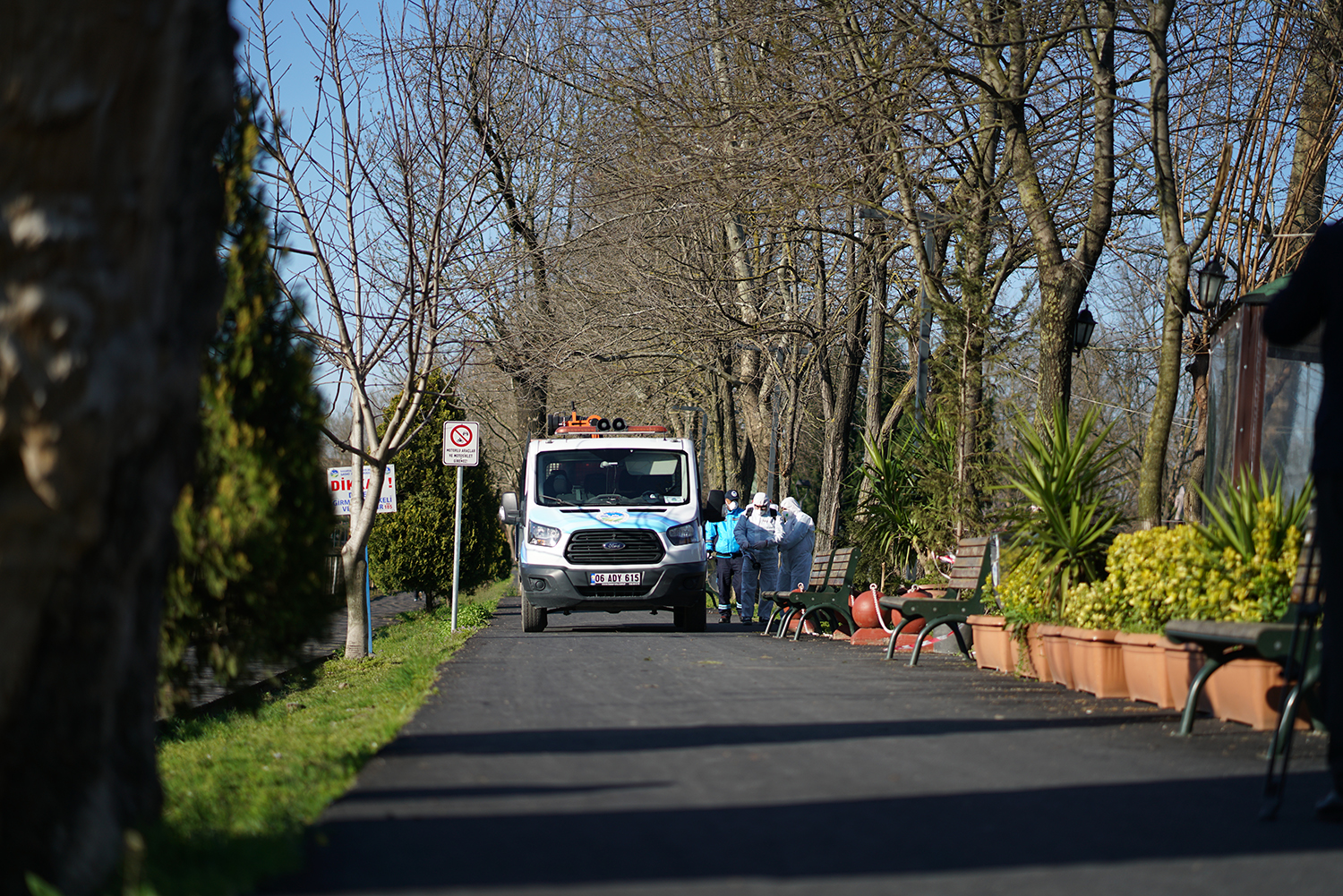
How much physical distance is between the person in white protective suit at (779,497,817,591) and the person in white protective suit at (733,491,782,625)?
0.11 metres

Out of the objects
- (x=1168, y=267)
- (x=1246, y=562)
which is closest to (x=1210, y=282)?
(x=1168, y=267)

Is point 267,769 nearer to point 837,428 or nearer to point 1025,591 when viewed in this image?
point 1025,591

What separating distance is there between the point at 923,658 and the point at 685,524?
6.24m

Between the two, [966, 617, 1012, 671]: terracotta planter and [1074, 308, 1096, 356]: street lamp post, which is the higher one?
[1074, 308, 1096, 356]: street lamp post

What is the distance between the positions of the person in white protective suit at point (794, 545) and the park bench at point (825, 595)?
384cm

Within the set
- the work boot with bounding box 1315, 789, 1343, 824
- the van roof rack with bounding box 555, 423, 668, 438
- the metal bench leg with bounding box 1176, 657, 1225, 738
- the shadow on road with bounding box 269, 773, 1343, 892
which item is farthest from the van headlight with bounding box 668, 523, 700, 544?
the work boot with bounding box 1315, 789, 1343, 824

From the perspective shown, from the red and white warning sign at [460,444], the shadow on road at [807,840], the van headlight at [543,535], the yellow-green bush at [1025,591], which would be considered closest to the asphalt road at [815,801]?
the shadow on road at [807,840]

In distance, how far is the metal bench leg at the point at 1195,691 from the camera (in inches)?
271

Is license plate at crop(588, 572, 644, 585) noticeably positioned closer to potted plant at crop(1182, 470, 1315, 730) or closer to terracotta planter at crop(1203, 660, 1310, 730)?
potted plant at crop(1182, 470, 1315, 730)

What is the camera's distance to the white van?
17938mm

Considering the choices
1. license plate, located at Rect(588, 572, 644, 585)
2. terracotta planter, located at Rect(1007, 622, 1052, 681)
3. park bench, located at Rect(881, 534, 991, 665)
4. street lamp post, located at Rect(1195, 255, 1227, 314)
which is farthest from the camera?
license plate, located at Rect(588, 572, 644, 585)

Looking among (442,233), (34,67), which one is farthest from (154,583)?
(442,233)

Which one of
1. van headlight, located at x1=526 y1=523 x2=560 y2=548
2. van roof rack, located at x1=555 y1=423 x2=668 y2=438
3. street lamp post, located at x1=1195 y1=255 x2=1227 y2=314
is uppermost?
street lamp post, located at x1=1195 y1=255 x2=1227 y2=314

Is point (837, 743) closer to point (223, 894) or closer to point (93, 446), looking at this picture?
point (223, 894)
